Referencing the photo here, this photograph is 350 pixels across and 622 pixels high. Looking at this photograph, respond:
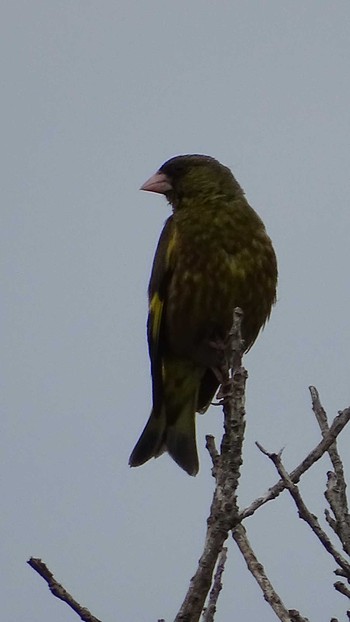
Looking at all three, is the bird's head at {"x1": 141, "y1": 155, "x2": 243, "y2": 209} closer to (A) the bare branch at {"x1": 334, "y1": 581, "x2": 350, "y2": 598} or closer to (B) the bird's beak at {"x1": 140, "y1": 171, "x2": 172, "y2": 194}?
(B) the bird's beak at {"x1": 140, "y1": 171, "x2": 172, "y2": 194}

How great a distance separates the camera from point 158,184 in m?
6.48

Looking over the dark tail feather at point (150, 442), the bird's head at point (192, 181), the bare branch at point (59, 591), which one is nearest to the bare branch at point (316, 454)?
the bare branch at point (59, 591)

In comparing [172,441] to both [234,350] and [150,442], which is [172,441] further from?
[234,350]

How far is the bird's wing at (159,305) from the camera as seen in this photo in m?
5.90

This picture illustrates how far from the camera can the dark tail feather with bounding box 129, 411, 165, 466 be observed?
560 centimetres

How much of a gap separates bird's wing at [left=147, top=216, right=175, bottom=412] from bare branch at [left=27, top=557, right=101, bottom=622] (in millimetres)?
2647

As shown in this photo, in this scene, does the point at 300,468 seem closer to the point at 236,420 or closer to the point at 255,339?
the point at 236,420

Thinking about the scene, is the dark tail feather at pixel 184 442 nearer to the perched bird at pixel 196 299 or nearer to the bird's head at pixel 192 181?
the perched bird at pixel 196 299

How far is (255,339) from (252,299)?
1.08ft

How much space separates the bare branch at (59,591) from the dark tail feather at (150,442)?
2.19m

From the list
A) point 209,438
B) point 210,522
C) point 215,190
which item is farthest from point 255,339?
point 210,522

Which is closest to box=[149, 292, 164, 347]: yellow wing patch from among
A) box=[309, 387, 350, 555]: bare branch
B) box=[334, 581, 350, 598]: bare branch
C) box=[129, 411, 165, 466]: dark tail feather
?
box=[129, 411, 165, 466]: dark tail feather


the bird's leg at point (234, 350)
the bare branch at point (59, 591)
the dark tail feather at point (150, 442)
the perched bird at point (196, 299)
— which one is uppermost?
the perched bird at point (196, 299)

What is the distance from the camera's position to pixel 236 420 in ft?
12.4
